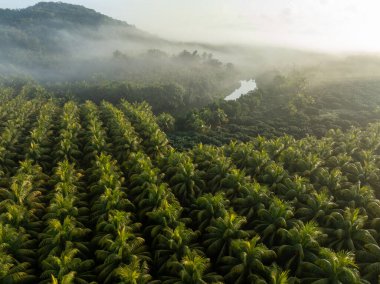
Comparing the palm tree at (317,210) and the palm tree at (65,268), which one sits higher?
the palm tree at (317,210)

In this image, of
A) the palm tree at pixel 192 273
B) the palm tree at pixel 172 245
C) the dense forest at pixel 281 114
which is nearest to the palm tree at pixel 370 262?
the palm tree at pixel 192 273

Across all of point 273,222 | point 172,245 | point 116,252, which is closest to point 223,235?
point 172,245

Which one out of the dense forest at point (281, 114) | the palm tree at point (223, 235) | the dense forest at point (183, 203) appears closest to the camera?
the dense forest at point (183, 203)

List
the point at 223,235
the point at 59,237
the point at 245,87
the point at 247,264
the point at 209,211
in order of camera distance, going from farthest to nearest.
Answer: the point at 245,87 → the point at 209,211 → the point at 223,235 → the point at 59,237 → the point at 247,264

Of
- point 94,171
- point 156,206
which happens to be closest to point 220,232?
point 156,206

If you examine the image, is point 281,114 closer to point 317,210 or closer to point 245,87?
point 317,210

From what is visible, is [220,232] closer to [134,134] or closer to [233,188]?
[233,188]

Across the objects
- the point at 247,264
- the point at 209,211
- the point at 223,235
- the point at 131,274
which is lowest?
the point at 247,264

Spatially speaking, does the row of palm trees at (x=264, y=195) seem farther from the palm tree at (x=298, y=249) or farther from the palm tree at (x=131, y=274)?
the palm tree at (x=131, y=274)

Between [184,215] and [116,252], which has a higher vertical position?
Answer: [116,252]
